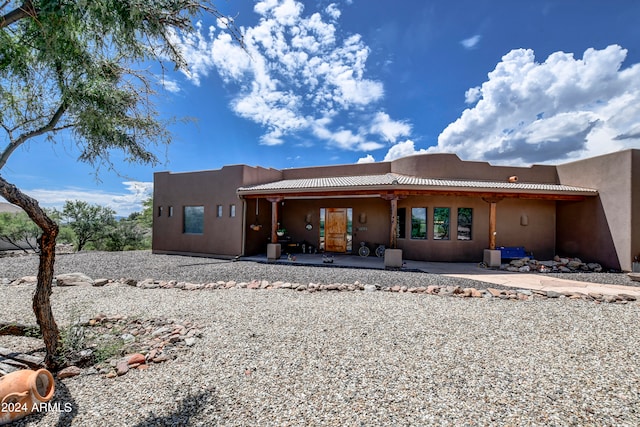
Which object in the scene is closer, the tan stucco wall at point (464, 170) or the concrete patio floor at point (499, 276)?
the concrete patio floor at point (499, 276)

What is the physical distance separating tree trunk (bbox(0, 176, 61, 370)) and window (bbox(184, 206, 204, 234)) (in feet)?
30.2

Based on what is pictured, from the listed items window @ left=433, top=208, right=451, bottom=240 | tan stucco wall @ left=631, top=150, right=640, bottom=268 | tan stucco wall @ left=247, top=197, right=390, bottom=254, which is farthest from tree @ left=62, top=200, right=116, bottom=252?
tan stucco wall @ left=631, top=150, right=640, bottom=268

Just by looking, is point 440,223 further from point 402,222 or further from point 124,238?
point 124,238

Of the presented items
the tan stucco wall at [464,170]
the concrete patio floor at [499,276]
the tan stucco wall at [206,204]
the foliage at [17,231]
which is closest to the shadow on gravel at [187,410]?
the concrete patio floor at [499,276]

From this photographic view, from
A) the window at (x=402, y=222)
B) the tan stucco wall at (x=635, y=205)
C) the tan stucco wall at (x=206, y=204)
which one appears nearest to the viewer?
the tan stucco wall at (x=635, y=205)

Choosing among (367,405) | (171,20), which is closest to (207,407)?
(367,405)

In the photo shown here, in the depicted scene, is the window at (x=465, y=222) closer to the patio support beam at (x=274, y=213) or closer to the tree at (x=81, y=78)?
the patio support beam at (x=274, y=213)

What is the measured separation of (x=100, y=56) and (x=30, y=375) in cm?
342

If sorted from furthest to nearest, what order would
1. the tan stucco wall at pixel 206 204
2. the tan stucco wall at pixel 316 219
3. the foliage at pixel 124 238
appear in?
the foliage at pixel 124 238
the tan stucco wall at pixel 316 219
the tan stucco wall at pixel 206 204

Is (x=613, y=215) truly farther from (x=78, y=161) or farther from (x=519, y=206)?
(x=78, y=161)

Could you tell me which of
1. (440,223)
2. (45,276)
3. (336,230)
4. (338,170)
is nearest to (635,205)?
(440,223)

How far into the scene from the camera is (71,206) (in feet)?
49.6

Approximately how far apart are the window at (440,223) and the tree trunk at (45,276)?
424 inches

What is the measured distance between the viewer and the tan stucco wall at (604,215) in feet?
26.6
